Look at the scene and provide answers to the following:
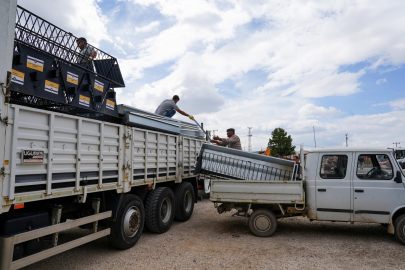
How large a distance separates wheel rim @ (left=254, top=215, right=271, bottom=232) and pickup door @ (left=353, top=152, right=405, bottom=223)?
5.64 ft

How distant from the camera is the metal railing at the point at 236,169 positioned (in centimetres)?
678

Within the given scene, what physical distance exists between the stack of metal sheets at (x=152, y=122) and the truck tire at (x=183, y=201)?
1456 millimetres

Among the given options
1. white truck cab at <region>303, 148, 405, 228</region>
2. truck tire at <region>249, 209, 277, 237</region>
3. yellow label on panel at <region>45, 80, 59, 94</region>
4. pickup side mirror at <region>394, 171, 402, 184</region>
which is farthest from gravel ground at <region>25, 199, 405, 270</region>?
yellow label on panel at <region>45, 80, 59, 94</region>

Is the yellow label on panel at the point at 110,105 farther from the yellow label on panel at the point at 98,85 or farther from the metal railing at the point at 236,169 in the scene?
the metal railing at the point at 236,169

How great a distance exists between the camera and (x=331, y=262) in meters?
4.47

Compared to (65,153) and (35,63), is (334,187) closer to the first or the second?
(65,153)

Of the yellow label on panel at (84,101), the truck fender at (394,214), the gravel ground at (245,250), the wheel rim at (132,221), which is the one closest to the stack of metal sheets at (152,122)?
the yellow label on panel at (84,101)

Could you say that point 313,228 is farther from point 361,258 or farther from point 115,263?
point 115,263

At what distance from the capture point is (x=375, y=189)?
540 cm

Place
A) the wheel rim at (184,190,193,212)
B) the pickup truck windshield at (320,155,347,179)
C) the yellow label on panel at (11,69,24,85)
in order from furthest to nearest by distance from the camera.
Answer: the wheel rim at (184,190,193,212), the pickup truck windshield at (320,155,347,179), the yellow label on panel at (11,69,24,85)

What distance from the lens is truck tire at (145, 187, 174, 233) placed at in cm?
579

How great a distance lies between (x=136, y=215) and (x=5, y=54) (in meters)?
3.41

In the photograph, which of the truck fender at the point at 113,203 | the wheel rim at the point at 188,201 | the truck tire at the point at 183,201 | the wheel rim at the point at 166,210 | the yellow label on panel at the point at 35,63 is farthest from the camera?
the wheel rim at the point at 188,201

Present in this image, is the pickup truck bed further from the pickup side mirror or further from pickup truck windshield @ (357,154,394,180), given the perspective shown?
the pickup side mirror
